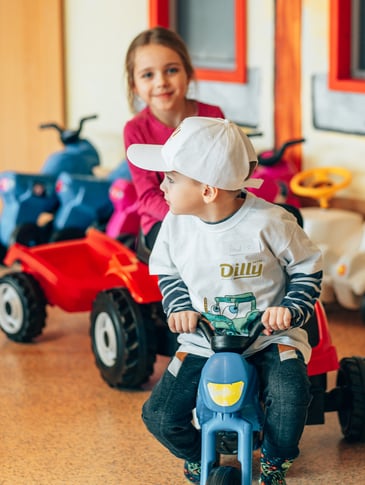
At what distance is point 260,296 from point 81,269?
1.12 metres

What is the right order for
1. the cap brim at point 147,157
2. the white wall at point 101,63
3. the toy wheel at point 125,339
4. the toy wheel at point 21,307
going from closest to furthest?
the cap brim at point 147,157 < the toy wheel at point 125,339 < the toy wheel at point 21,307 < the white wall at point 101,63

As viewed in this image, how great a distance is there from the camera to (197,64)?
390 cm

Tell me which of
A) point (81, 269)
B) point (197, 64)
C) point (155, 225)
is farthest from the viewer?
point (197, 64)

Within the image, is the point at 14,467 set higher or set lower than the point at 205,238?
lower

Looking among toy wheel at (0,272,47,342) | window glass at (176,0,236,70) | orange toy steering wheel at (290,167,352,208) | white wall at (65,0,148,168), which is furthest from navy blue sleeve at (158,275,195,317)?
white wall at (65,0,148,168)

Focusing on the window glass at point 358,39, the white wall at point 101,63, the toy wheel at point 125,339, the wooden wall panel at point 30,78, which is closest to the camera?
the toy wheel at point 125,339

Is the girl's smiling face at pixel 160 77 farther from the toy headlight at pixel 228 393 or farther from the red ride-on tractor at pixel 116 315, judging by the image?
the toy headlight at pixel 228 393

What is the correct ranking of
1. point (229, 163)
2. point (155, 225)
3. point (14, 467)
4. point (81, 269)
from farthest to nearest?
1. point (81, 269)
2. point (155, 225)
3. point (14, 467)
4. point (229, 163)

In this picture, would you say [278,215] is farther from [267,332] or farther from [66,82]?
[66,82]

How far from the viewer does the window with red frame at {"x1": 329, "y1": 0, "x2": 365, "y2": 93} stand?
10.5 feet

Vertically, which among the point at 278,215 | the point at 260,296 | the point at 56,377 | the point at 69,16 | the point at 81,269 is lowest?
the point at 56,377

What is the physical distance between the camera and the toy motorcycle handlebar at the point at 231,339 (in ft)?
5.91

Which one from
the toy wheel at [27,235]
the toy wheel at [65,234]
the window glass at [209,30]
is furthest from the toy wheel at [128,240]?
the window glass at [209,30]

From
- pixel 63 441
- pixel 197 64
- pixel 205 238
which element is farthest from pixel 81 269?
pixel 197 64
